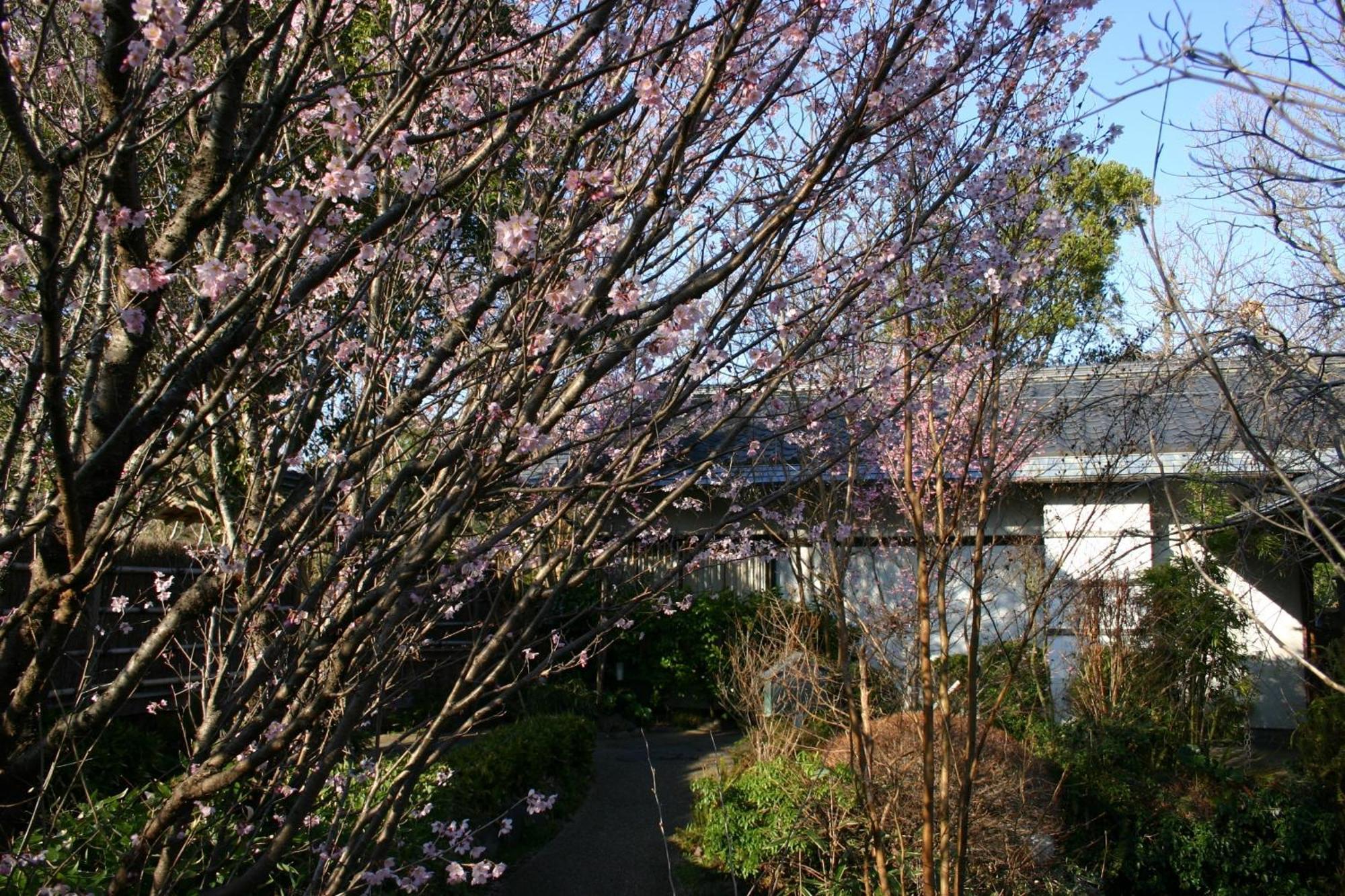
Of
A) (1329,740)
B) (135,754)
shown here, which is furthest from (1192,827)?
(135,754)

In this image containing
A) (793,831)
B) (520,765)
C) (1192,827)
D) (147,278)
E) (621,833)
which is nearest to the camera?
(147,278)

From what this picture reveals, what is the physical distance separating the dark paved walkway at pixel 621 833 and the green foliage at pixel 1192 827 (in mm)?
2754

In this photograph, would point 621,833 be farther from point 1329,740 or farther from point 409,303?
point 409,303

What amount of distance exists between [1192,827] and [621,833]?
4005mm

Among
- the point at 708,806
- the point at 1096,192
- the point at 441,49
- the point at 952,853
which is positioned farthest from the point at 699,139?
the point at 1096,192

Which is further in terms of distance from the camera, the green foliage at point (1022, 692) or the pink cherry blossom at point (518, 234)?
the green foliage at point (1022, 692)

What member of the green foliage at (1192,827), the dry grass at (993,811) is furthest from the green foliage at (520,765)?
the green foliage at (1192,827)

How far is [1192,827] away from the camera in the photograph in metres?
6.93

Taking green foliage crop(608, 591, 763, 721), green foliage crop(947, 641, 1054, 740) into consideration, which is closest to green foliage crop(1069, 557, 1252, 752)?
green foliage crop(947, 641, 1054, 740)

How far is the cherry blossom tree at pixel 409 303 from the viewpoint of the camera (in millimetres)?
2021

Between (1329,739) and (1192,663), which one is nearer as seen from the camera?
(1329,739)

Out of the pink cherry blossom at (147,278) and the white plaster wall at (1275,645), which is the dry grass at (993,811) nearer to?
the pink cherry blossom at (147,278)

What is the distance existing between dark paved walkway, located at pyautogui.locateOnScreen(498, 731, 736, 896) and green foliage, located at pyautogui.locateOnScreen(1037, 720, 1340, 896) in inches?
108

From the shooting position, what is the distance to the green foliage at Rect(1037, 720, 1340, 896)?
6773 mm
